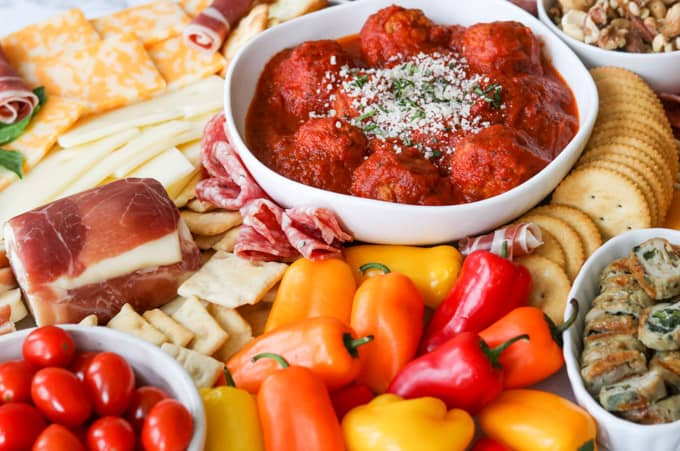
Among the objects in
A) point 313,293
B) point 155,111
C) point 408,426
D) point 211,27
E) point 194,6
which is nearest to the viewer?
point 408,426

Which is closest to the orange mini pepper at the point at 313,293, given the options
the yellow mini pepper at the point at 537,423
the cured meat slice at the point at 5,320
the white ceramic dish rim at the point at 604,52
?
the yellow mini pepper at the point at 537,423

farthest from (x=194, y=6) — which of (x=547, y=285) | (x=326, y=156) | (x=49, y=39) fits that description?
(x=547, y=285)

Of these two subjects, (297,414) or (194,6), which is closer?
(297,414)

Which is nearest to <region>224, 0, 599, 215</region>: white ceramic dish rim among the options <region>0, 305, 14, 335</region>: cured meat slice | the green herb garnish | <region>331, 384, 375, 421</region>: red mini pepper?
<region>331, 384, 375, 421</region>: red mini pepper

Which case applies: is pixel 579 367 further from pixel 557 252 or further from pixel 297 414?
pixel 297 414

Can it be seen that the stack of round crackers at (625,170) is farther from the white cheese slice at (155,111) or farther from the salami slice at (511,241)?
the white cheese slice at (155,111)

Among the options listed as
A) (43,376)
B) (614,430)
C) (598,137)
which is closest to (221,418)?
(43,376)

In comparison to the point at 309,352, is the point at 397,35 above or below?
above
